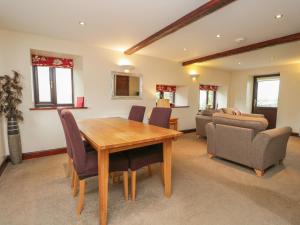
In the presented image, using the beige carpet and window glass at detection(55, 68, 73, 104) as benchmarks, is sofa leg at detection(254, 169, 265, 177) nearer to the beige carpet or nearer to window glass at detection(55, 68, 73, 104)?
the beige carpet

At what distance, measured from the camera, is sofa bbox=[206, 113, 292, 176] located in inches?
101

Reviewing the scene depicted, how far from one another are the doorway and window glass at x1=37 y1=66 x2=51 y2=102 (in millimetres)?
Result: 6659

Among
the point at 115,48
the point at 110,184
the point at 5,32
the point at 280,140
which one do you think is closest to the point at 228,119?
the point at 280,140

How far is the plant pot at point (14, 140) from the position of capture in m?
2.83

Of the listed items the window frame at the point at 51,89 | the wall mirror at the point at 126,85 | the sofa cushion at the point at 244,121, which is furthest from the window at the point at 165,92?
the window frame at the point at 51,89

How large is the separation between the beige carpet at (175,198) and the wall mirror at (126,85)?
80.9 inches

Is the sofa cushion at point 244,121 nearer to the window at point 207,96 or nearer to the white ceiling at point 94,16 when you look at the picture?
the white ceiling at point 94,16

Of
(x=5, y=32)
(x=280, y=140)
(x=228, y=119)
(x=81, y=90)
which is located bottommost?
(x=280, y=140)

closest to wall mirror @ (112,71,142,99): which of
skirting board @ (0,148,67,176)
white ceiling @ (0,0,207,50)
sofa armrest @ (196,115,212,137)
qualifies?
white ceiling @ (0,0,207,50)

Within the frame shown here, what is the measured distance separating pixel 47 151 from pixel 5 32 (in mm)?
2229

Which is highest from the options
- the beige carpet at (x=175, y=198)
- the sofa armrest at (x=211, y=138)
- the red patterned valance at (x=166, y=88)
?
the red patterned valance at (x=166, y=88)

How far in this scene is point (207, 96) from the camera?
257 inches

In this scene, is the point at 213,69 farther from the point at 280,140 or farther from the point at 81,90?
the point at 81,90

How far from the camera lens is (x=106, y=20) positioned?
250cm
